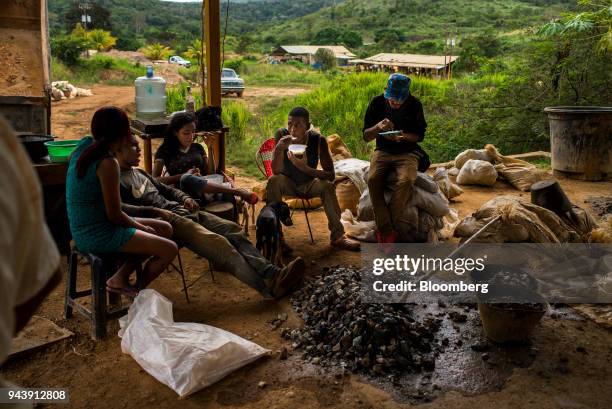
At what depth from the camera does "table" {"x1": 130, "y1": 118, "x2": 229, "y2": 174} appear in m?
4.56

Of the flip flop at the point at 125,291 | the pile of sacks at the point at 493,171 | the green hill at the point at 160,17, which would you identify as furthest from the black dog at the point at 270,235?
the green hill at the point at 160,17

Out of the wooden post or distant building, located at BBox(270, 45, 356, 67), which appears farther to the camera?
distant building, located at BBox(270, 45, 356, 67)

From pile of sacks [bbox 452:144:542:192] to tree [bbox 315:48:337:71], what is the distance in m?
22.7

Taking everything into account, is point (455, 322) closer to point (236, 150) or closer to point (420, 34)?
point (236, 150)

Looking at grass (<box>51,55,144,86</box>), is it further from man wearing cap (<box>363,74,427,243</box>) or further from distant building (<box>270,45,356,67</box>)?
man wearing cap (<box>363,74,427,243</box>)

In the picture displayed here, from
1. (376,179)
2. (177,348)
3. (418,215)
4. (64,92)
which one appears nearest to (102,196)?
(177,348)

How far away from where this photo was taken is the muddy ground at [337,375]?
2.60m

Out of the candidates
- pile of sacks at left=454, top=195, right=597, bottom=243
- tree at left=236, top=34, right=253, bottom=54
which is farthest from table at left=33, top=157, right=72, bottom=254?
tree at left=236, top=34, right=253, bottom=54

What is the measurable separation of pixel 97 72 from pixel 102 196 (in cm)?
1770

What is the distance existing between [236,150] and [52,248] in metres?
7.88

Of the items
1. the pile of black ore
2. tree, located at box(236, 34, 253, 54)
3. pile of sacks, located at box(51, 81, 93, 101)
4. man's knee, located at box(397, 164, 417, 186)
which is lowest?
the pile of black ore

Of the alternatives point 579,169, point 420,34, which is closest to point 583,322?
point 579,169

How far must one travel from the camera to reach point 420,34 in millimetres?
34219

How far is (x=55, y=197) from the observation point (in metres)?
4.31
